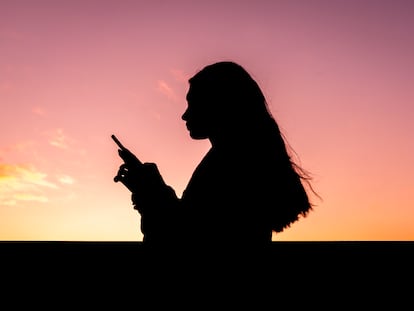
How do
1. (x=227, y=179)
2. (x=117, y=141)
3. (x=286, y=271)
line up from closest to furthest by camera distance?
(x=227, y=179)
(x=117, y=141)
(x=286, y=271)

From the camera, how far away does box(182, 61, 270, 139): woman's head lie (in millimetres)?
1875

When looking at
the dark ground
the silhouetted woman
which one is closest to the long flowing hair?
the silhouetted woman

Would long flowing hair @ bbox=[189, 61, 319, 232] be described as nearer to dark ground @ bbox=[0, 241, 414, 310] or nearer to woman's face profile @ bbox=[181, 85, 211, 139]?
woman's face profile @ bbox=[181, 85, 211, 139]

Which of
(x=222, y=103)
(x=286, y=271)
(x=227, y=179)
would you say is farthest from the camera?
(x=286, y=271)

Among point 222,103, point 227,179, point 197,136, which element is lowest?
point 227,179

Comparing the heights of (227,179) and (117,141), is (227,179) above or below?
below

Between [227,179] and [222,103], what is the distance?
407 millimetres

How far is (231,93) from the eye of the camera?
192 centimetres

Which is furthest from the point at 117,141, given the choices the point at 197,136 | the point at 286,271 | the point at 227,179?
the point at 286,271

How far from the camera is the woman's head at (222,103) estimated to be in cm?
188

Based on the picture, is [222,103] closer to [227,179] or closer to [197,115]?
[197,115]

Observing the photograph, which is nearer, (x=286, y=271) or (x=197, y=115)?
(x=197, y=115)

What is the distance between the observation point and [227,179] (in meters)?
1.70

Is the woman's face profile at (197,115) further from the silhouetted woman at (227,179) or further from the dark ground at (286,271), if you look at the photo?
the dark ground at (286,271)
